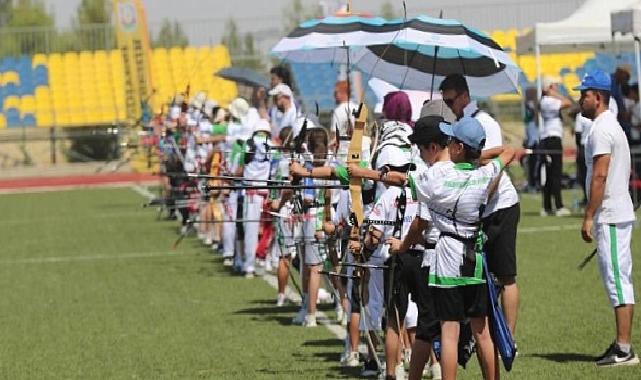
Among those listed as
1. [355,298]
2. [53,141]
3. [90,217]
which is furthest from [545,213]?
[53,141]

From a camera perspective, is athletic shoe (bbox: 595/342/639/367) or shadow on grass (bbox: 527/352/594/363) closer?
athletic shoe (bbox: 595/342/639/367)

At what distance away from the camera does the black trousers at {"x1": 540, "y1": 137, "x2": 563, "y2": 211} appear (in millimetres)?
25983

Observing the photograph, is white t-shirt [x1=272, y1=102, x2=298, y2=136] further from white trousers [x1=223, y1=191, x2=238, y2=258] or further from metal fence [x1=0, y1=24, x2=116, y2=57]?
metal fence [x1=0, y1=24, x2=116, y2=57]

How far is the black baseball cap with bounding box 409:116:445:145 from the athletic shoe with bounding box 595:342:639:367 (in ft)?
9.14

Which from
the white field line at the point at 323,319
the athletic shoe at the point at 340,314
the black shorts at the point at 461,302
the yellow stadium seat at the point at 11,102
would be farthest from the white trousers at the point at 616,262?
the yellow stadium seat at the point at 11,102

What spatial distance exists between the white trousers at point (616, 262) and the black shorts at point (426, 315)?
79.5 inches

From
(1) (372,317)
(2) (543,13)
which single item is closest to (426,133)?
(1) (372,317)

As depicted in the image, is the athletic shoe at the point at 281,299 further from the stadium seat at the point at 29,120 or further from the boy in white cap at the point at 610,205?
the stadium seat at the point at 29,120

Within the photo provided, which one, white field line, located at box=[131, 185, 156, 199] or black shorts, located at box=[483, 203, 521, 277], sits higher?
black shorts, located at box=[483, 203, 521, 277]

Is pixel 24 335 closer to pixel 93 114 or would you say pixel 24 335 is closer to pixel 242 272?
pixel 242 272

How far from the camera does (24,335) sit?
47.7ft

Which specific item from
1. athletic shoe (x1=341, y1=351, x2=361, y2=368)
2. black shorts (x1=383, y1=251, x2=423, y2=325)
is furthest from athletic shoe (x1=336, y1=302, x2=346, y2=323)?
black shorts (x1=383, y1=251, x2=423, y2=325)

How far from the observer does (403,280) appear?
1009 cm

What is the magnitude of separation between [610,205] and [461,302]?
2.69 metres
